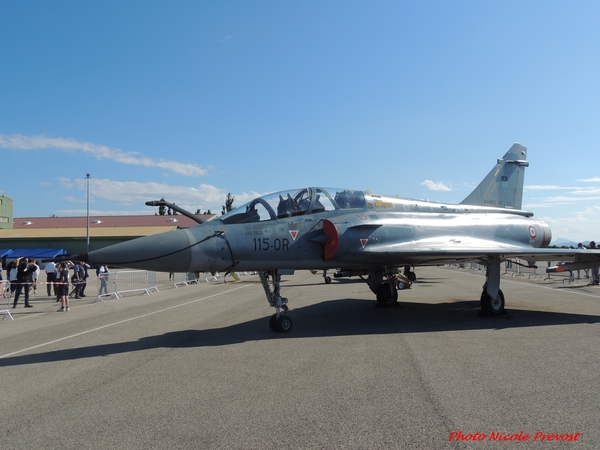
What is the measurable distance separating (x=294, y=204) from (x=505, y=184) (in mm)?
9592

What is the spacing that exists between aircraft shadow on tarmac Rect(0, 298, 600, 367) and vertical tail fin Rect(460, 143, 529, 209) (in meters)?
4.31

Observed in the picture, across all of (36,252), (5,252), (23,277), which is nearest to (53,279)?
(23,277)

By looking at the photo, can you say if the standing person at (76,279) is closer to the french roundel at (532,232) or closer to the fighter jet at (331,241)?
the fighter jet at (331,241)

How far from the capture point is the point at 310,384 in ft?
17.7

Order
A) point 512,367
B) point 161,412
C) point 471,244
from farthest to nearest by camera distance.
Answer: point 471,244
point 512,367
point 161,412

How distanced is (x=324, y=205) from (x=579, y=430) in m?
6.66

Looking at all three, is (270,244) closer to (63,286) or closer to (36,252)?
(63,286)

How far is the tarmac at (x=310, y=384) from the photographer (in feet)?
Answer: 12.7

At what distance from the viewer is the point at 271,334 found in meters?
8.77

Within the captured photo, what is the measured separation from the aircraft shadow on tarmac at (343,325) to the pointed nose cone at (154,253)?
1.51 metres

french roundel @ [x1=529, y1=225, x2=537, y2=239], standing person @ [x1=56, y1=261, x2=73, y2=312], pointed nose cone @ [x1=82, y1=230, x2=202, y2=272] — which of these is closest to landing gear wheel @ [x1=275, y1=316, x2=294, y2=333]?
pointed nose cone @ [x1=82, y1=230, x2=202, y2=272]

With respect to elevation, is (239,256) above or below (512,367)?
above

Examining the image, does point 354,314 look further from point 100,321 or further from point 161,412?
point 161,412

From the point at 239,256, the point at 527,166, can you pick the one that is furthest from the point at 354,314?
the point at 527,166
